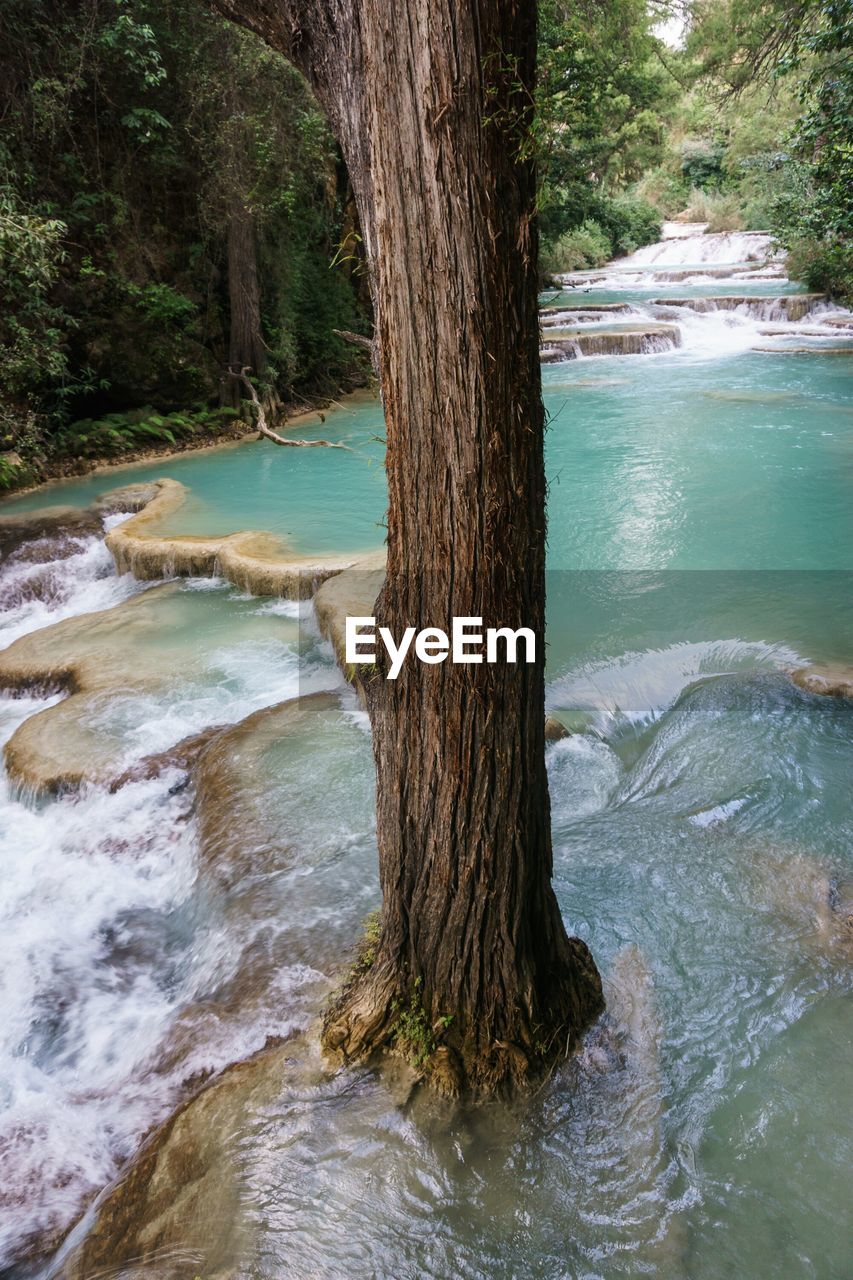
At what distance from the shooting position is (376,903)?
137 inches

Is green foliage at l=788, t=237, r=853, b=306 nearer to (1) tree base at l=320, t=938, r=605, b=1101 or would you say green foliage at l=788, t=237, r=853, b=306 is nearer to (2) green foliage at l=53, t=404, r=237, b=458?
(2) green foliage at l=53, t=404, r=237, b=458

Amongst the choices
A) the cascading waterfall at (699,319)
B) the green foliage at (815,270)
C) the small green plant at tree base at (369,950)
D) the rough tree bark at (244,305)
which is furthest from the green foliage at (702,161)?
the small green plant at tree base at (369,950)

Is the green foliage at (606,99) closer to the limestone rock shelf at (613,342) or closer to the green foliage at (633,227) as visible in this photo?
the limestone rock shelf at (613,342)

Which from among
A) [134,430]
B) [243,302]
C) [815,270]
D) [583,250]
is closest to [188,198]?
[243,302]

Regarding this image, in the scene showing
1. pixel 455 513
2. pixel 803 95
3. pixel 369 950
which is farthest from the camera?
pixel 803 95

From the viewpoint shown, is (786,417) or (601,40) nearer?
(786,417)

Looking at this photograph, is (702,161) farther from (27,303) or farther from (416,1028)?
(416,1028)

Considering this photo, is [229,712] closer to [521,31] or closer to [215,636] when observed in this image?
[215,636]

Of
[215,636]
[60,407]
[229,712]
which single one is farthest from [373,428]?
[229,712]

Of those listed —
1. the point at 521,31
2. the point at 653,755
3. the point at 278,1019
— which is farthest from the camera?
the point at 653,755

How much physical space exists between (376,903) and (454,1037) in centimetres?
108

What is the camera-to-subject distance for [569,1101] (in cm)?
246

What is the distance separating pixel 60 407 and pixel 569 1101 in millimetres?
10594

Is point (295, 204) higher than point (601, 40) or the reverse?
the reverse
